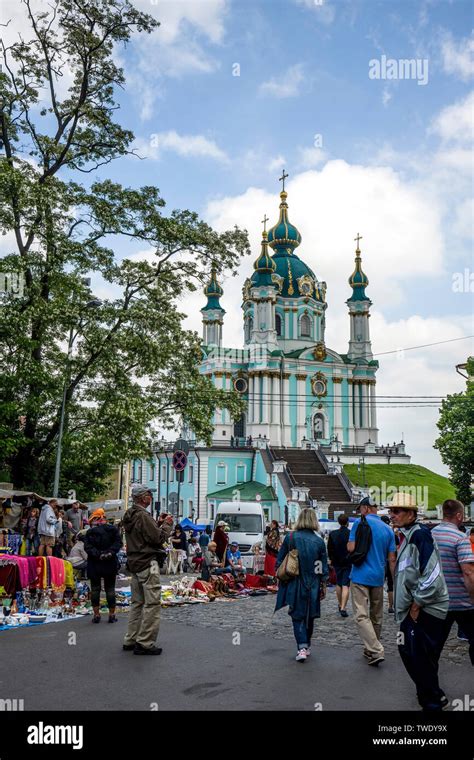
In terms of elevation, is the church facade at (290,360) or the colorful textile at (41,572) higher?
the church facade at (290,360)

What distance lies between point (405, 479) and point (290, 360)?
16791 millimetres

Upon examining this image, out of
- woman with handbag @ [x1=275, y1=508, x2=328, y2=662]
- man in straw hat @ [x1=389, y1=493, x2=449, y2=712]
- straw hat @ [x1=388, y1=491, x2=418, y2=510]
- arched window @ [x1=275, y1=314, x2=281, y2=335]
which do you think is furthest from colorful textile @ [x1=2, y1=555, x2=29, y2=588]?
arched window @ [x1=275, y1=314, x2=281, y2=335]

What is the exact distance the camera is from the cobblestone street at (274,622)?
32.1 ft

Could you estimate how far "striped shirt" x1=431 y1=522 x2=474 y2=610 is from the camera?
688cm

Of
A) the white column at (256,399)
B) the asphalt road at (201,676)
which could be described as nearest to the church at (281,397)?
the white column at (256,399)

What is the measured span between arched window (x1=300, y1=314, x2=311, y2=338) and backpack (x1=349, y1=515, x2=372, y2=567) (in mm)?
65854

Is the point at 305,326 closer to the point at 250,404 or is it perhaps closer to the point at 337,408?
the point at 337,408

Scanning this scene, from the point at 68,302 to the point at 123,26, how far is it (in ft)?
29.4

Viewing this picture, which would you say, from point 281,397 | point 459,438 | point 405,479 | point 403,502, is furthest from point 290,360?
point 403,502

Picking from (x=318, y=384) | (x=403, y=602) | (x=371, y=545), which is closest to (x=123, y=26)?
(x=371, y=545)

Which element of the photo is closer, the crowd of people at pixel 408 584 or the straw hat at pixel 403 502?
the crowd of people at pixel 408 584

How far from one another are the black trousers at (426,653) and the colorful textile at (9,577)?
28.4ft

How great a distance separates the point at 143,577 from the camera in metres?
9.02

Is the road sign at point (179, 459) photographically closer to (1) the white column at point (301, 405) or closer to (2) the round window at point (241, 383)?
(1) the white column at point (301, 405)
